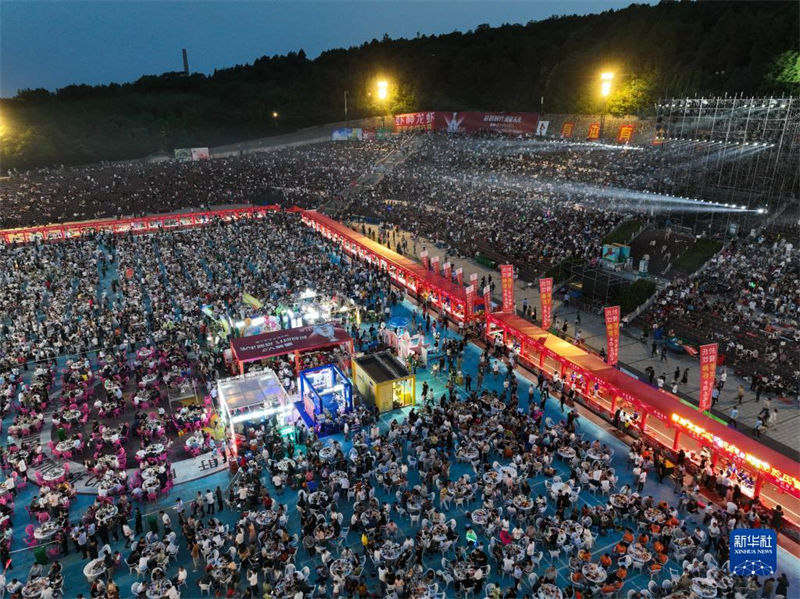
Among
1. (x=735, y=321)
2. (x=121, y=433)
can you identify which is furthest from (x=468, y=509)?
(x=735, y=321)

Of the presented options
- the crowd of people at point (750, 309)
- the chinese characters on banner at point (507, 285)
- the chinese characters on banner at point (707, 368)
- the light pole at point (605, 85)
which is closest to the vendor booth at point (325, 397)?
the chinese characters on banner at point (507, 285)

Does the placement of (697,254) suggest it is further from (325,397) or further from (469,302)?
(325,397)

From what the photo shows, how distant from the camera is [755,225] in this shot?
34.3 m

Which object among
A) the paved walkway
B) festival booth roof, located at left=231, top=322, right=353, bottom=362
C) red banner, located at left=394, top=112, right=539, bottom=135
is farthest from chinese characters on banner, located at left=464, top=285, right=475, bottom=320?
red banner, located at left=394, top=112, right=539, bottom=135

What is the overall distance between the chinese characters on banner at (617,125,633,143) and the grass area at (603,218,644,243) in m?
17.3

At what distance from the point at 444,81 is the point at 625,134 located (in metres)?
52.4

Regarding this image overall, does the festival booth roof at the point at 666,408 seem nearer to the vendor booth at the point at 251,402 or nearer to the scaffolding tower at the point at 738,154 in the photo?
the vendor booth at the point at 251,402

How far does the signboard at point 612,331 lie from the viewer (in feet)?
69.4

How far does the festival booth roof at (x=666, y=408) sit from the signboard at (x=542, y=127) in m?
44.5

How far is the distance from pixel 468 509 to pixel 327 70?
109 metres

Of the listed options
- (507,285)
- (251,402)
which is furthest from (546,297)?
(251,402)

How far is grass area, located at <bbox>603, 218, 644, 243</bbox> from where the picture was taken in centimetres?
3769

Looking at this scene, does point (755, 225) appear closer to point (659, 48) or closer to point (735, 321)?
point (735, 321)

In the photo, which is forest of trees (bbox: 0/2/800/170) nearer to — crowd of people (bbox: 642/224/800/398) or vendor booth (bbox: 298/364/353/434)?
crowd of people (bbox: 642/224/800/398)
